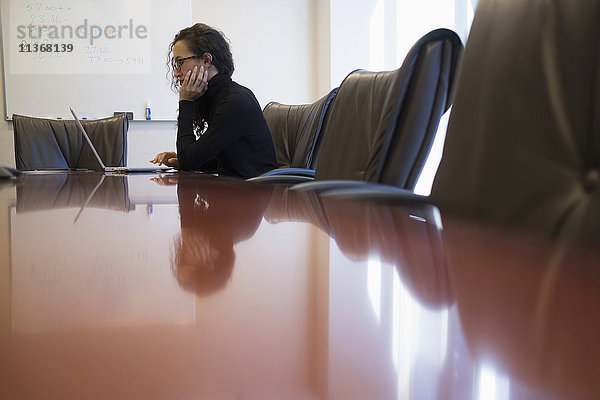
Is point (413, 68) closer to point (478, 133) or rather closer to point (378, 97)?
point (378, 97)

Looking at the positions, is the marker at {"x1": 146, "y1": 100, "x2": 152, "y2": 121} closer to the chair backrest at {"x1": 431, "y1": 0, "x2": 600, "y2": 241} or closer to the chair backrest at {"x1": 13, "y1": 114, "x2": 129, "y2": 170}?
the chair backrest at {"x1": 13, "y1": 114, "x2": 129, "y2": 170}

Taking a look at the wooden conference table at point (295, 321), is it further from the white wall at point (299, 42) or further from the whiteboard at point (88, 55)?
the whiteboard at point (88, 55)

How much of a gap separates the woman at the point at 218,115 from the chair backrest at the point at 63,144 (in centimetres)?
76

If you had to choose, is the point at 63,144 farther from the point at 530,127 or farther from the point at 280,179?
the point at 530,127

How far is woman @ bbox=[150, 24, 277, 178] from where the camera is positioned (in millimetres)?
1869

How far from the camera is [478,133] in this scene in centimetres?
56

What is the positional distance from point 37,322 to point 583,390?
0.10 meters

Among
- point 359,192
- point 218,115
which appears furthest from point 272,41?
point 359,192

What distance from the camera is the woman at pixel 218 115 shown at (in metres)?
1.87

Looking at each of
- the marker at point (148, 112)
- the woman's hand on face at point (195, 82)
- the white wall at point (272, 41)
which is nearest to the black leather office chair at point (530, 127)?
the woman's hand on face at point (195, 82)

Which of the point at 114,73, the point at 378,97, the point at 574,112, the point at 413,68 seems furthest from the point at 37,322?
the point at 114,73

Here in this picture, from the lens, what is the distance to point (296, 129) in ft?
→ 7.42

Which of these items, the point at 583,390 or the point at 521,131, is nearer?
the point at 583,390

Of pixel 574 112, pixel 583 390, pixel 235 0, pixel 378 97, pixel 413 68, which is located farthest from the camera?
pixel 235 0
